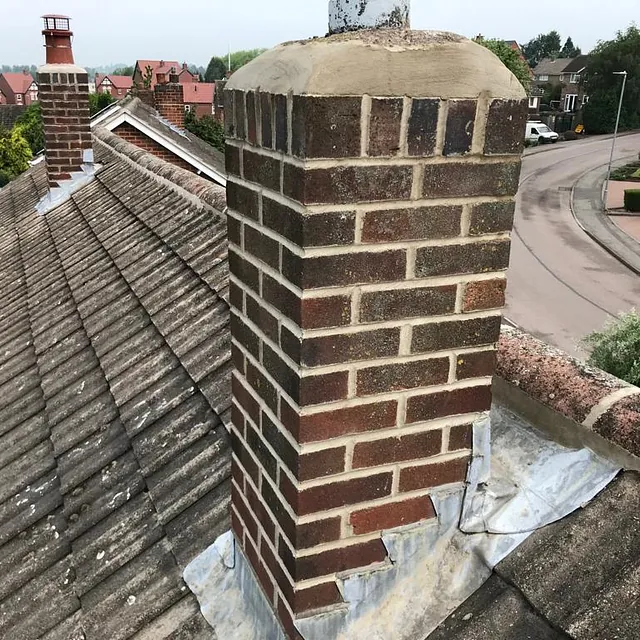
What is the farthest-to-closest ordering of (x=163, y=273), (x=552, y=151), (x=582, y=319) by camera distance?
(x=552, y=151)
(x=582, y=319)
(x=163, y=273)

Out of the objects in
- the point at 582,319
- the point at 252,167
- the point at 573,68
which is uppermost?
the point at 573,68

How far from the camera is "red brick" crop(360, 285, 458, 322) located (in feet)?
5.27

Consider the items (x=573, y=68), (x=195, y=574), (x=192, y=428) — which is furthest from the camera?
(x=573, y=68)

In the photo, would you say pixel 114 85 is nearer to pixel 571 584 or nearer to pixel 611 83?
pixel 611 83

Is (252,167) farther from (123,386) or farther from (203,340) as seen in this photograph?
(123,386)

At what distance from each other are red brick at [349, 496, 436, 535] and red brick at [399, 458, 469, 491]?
0.16 ft

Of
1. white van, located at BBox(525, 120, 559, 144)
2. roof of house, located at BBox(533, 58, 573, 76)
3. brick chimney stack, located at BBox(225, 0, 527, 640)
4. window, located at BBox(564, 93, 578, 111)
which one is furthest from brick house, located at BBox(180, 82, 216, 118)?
brick chimney stack, located at BBox(225, 0, 527, 640)

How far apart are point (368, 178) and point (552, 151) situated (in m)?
54.2

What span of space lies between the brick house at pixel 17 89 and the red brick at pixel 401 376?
294ft

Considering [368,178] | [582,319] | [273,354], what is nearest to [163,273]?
[273,354]

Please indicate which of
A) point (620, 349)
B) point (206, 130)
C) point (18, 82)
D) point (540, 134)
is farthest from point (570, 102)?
point (620, 349)

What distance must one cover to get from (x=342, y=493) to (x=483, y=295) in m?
0.67

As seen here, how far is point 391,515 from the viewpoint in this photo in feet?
5.97

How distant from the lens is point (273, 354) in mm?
1735
